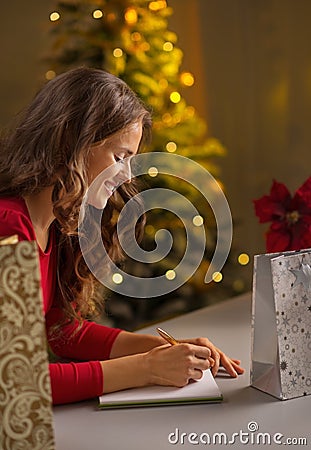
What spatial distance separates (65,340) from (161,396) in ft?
1.04

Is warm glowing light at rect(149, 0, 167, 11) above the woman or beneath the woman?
above

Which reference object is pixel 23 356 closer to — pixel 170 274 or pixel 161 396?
pixel 161 396

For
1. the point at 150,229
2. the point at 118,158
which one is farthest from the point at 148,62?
the point at 118,158

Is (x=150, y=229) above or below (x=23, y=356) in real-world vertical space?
below

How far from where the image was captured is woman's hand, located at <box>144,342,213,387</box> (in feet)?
4.33

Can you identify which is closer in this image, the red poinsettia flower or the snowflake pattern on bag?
the snowflake pattern on bag

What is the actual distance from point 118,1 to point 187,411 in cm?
168

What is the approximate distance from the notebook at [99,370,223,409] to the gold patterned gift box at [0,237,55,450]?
30cm

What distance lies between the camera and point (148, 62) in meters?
2.59

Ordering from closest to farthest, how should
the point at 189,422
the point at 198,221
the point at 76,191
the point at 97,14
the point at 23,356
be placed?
the point at 23,356 < the point at 189,422 < the point at 76,191 < the point at 97,14 < the point at 198,221

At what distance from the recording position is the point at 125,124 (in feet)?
4.77

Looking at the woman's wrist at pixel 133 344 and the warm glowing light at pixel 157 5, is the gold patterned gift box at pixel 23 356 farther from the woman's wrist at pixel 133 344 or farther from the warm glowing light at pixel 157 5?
the warm glowing light at pixel 157 5

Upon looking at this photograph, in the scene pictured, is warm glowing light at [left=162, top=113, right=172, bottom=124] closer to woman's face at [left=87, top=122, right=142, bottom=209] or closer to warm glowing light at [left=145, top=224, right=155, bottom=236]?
warm glowing light at [left=145, top=224, right=155, bottom=236]

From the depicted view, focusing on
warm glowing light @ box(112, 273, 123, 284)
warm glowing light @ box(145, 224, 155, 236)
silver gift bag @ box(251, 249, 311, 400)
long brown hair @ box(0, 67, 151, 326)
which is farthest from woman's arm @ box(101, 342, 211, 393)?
warm glowing light @ box(145, 224, 155, 236)
